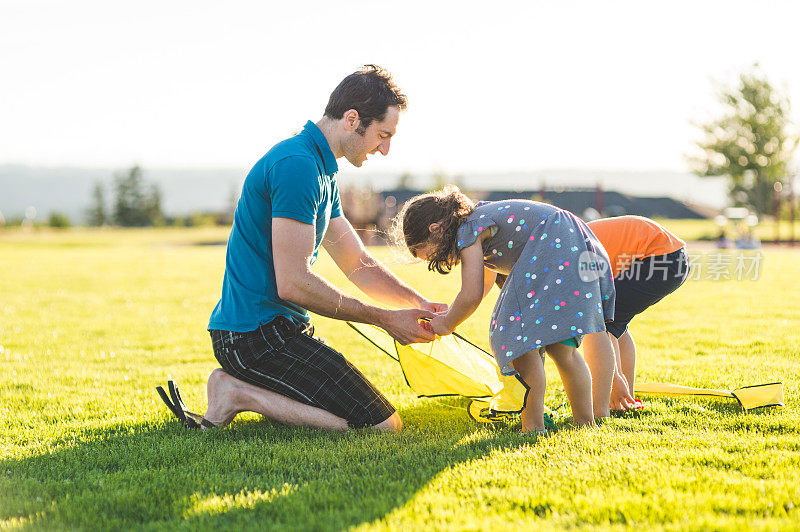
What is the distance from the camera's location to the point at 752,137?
93.4 feet

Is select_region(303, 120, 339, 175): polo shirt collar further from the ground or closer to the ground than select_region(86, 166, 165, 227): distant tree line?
further from the ground

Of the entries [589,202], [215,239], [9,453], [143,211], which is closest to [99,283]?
[9,453]

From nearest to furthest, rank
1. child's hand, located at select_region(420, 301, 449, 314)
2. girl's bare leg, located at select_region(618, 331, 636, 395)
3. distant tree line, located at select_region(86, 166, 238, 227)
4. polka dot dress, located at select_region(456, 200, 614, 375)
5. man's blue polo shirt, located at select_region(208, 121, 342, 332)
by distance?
1. polka dot dress, located at select_region(456, 200, 614, 375)
2. man's blue polo shirt, located at select_region(208, 121, 342, 332)
3. child's hand, located at select_region(420, 301, 449, 314)
4. girl's bare leg, located at select_region(618, 331, 636, 395)
5. distant tree line, located at select_region(86, 166, 238, 227)

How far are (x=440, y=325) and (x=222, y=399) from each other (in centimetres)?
109

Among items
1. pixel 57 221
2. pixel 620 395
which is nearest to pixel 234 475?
pixel 620 395

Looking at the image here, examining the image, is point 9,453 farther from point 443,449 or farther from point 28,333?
point 28,333

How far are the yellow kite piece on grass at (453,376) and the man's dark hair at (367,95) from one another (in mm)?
993

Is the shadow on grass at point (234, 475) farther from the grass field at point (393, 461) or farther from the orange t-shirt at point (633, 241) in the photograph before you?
the orange t-shirt at point (633, 241)

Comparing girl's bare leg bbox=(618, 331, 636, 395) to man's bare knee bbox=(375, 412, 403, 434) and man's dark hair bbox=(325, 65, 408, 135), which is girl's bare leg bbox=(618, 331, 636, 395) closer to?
man's bare knee bbox=(375, 412, 403, 434)

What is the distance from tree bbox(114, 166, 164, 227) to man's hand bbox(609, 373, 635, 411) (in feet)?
170

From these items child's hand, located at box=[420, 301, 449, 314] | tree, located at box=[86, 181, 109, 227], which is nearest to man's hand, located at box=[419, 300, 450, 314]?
child's hand, located at box=[420, 301, 449, 314]

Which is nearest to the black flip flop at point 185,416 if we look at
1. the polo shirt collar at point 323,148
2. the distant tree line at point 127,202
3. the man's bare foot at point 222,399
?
the man's bare foot at point 222,399

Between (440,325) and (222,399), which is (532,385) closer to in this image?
(440,325)

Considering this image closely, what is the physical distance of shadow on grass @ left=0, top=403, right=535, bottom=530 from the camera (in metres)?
2.31
